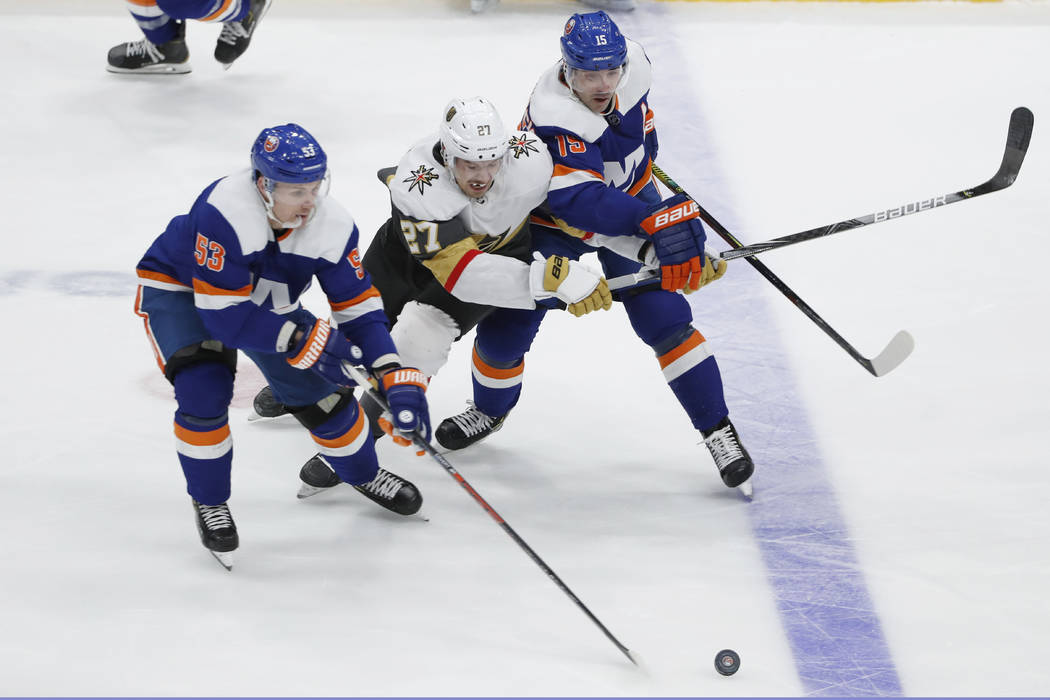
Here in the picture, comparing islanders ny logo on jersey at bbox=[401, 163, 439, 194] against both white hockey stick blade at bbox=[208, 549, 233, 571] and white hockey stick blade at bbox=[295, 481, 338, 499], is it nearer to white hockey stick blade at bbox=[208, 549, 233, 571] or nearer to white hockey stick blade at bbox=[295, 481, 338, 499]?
white hockey stick blade at bbox=[295, 481, 338, 499]

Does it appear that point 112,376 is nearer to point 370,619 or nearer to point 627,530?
point 370,619

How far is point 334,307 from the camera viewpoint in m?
2.83

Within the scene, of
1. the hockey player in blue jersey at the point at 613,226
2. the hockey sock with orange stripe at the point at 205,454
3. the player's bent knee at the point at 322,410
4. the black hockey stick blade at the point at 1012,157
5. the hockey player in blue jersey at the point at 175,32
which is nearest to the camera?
the hockey sock with orange stripe at the point at 205,454

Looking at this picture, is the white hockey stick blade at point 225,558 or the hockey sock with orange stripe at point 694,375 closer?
the white hockey stick blade at point 225,558

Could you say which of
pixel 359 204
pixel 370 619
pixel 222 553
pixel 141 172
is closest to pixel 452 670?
pixel 370 619

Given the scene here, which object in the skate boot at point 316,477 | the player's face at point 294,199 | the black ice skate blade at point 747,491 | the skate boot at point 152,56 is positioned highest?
the player's face at point 294,199

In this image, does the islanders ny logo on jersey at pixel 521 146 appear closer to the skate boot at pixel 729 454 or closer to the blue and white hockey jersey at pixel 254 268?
the blue and white hockey jersey at pixel 254 268

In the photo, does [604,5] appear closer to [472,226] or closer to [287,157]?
[472,226]

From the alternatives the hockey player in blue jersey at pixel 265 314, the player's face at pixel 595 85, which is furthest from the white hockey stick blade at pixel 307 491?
the player's face at pixel 595 85

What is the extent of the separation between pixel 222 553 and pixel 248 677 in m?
0.42

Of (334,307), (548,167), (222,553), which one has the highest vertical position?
(548,167)

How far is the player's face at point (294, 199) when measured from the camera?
2576mm

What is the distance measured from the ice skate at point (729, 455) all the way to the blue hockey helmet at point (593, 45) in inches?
37.6

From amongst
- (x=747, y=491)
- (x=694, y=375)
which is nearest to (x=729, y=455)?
(x=747, y=491)
